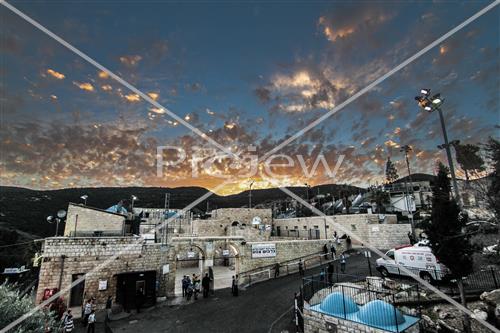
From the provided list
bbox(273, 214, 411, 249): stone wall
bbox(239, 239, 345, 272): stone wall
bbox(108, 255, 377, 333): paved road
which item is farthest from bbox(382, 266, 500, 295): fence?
bbox(273, 214, 411, 249): stone wall

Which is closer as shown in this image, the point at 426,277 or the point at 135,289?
the point at 426,277

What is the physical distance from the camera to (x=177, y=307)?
52.9ft

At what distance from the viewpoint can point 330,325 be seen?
10664 millimetres

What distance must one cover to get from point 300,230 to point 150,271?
28793 millimetres

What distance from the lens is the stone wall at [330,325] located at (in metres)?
9.62

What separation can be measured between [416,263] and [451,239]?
5734mm

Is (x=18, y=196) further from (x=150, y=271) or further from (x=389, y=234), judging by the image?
(x=389, y=234)

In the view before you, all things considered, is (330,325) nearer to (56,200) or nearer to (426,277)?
(426,277)

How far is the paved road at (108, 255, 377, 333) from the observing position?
12.4m

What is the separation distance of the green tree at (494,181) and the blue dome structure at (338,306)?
22.3 ft

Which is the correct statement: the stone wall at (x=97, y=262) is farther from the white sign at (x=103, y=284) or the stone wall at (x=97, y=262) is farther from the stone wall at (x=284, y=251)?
the stone wall at (x=284, y=251)

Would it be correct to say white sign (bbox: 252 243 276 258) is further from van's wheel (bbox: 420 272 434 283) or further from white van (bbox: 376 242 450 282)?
van's wheel (bbox: 420 272 434 283)

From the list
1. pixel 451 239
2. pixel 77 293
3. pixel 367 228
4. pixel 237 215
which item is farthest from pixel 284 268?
pixel 237 215

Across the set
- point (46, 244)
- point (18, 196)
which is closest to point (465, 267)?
point (46, 244)
